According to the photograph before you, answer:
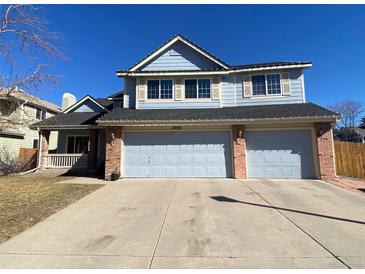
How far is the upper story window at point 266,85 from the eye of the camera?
13.6m

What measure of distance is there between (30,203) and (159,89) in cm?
930

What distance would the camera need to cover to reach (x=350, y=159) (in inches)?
482

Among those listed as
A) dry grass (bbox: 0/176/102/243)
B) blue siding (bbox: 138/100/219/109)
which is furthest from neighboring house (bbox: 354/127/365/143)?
dry grass (bbox: 0/176/102/243)

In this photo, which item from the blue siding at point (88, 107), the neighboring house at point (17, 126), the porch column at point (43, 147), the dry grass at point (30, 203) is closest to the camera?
the dry grass at point (30, 203)

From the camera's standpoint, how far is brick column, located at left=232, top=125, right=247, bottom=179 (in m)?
11.4

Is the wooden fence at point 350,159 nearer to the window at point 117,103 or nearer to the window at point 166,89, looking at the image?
the window at point 166,89

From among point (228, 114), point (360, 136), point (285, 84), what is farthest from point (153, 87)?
point (360, 136)

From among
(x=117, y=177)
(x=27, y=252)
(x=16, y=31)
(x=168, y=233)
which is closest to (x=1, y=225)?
(x=27, y=252)

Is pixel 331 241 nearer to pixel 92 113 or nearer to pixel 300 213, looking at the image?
pixel 300 213

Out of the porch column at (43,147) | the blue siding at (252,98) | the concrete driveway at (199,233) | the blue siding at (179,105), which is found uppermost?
the blue siding at (252,98)

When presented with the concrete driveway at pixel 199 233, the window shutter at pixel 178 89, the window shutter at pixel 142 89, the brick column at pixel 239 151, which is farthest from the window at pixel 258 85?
the concrete driveway at pixel 199 233

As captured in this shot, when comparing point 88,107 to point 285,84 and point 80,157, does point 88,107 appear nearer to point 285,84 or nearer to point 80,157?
point 80,157

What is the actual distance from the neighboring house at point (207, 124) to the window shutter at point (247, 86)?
60 millimetres

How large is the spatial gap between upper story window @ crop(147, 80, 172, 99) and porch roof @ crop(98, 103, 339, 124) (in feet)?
3.44
